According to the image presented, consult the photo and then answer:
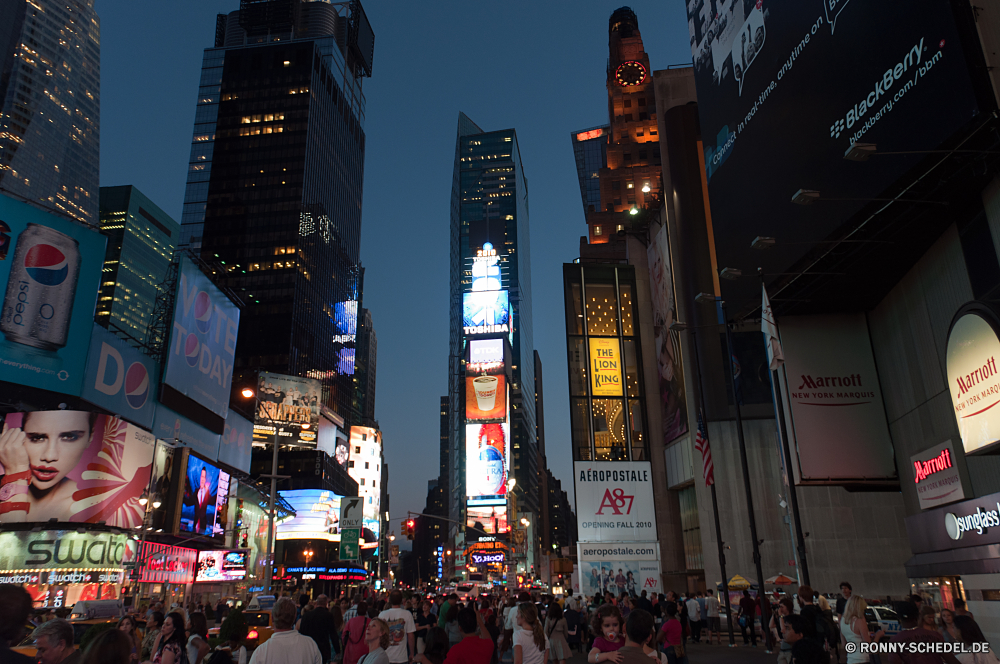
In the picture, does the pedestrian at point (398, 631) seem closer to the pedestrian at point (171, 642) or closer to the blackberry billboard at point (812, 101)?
the pedestrian at point (171, 642)

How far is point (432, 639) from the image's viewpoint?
8.00 m

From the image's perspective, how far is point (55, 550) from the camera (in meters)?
36.7

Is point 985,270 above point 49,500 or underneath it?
above

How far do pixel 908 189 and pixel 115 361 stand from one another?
147ft

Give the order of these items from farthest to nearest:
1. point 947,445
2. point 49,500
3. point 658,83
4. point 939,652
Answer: point 658,83 → point 49,500 → point 947,445 → point 939,652

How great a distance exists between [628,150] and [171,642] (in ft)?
339

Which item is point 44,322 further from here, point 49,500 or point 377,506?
point 377,506

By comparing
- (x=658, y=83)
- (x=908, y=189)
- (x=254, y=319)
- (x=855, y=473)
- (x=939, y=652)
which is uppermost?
(x=254, y=319)

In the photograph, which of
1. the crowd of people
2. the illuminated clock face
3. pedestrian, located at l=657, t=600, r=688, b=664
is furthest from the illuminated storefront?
the illuminated clock face

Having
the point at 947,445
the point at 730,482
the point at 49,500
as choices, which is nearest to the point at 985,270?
the point at 947,445

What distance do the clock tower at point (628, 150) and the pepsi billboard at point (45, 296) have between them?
69.6 m

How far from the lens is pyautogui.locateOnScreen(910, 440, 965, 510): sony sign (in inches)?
698

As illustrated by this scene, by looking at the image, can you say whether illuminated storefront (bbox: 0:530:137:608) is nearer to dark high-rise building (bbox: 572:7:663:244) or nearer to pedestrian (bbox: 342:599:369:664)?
pedestrian (bbox: 342:599:369:664)

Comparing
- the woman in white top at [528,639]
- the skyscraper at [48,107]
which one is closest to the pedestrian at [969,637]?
the woman in white top at [528,639]
